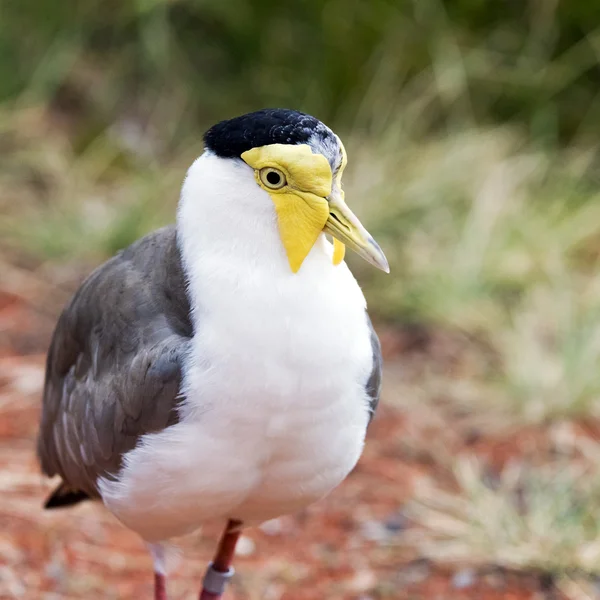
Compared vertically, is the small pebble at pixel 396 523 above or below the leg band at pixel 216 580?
below

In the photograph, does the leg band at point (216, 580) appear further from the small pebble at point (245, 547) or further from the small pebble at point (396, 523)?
the small pebble at point (396, 523)

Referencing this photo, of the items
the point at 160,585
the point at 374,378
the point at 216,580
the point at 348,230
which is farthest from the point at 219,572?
the point at 348,230

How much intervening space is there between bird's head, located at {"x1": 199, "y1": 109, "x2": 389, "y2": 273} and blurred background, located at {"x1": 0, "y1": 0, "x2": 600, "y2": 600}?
5.86ft

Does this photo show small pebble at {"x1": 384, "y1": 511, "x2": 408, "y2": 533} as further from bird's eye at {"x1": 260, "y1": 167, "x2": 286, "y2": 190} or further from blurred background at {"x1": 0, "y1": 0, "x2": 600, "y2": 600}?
bird's eye at {"x1": 260, "y1": 167, "x2": 286, "y2": 190}

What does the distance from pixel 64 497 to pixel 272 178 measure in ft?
5.05

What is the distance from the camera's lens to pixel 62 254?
18.6 feet

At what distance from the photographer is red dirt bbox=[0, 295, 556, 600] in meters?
3.79

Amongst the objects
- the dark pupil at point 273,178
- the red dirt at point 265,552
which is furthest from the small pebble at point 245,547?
the dark pupil at point 273,178

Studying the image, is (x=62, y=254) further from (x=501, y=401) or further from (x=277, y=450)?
(x=277, y=450)

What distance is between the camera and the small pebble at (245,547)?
13.3 feet

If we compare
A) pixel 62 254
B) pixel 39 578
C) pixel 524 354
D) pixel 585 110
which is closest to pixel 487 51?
pixel 585 110

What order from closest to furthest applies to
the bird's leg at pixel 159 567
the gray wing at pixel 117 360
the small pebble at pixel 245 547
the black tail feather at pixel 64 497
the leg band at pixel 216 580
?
1. the gray wing at pixel 117 360
2. the bird's leg at pixel 159 567
3. the leg band at pixel 216 580
4. the black tail feather at pixel 64 497
5. the small pebble at pixel 245 547

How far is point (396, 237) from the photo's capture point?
5.86 metres

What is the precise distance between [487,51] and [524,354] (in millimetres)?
2385
